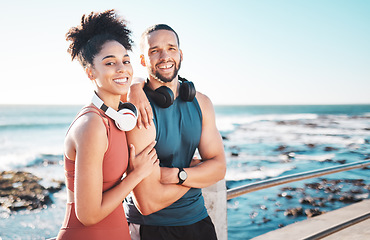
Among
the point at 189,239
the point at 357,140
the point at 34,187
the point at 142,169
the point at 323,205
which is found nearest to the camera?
the point at 142,169

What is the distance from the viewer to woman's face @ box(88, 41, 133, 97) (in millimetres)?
1644

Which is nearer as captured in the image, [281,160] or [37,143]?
[281,160]

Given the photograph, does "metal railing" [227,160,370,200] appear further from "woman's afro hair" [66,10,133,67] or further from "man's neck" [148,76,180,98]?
"woman's afro hair" [66,10,133,67]

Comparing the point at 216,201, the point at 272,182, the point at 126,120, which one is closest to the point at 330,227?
the point at 272,182

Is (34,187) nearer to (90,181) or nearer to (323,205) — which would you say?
(323,205)

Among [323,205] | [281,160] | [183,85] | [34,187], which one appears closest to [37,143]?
[34,187]

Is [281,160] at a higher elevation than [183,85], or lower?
lower

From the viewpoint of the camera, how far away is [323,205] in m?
10.4

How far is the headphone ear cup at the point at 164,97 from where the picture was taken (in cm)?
204

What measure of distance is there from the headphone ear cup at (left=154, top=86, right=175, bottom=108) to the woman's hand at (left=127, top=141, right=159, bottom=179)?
13.8 inches

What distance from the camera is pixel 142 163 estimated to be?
175 cm

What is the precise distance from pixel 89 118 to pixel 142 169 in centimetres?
41

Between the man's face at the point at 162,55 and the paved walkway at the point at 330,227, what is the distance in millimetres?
2171

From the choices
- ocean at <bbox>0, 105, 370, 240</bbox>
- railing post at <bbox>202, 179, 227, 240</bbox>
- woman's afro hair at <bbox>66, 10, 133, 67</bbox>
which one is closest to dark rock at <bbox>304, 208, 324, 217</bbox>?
ocean at <bbox>0, 105, 370, 240</bbox>
